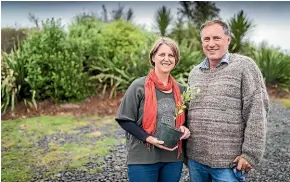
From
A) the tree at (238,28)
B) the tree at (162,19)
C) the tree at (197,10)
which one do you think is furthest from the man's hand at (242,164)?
the tree at (197,10)

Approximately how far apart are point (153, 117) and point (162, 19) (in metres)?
9.61

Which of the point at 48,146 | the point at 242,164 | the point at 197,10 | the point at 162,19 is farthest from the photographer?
the point at 197,10

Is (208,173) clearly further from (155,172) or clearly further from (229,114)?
(229,114)

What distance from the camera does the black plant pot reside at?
2.74m

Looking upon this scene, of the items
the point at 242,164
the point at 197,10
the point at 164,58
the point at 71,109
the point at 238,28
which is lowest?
the point at 71,109

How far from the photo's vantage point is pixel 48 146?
6250 mm

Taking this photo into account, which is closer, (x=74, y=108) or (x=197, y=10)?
(x=74, y=108)

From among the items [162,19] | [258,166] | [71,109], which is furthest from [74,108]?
[162,19]

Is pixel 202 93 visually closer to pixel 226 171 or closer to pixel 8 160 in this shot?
pixel 226 171

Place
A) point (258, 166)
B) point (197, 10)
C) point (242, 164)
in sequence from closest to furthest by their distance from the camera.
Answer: point (242, 164)
point (258, 166)
point (197, 10)

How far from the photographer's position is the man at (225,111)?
262 cm

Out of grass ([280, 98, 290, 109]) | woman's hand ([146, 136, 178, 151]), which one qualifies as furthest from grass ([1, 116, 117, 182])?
grass ([280, 98, 290, 109])

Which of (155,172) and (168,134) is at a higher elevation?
(168,134)

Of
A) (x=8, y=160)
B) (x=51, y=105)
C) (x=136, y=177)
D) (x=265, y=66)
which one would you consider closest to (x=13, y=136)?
(x=8, y=160)
